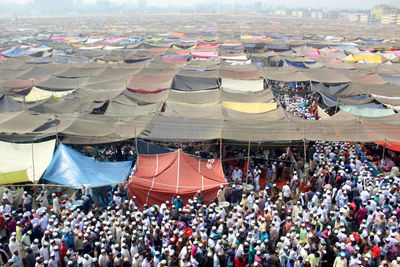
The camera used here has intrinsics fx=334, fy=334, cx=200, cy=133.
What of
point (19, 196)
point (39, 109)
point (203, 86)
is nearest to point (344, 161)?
point (203, 86)

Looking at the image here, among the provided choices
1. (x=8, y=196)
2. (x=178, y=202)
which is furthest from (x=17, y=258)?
(x=178, y=202)

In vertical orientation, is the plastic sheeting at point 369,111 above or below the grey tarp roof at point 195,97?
below

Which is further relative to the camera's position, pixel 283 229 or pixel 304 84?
pixel 304 84

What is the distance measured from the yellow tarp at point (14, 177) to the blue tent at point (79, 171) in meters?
0.62

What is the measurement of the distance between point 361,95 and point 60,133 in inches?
625

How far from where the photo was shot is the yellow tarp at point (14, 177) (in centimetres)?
1051

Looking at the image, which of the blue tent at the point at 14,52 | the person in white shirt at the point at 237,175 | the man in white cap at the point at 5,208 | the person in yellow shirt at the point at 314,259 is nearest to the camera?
the person in yellow shirt at the point at 314,259

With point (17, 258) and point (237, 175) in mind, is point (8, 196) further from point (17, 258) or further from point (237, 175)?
point (237, 175)

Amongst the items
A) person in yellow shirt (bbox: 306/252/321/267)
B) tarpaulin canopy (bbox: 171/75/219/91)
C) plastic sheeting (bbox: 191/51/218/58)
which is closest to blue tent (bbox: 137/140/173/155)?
person in yellow shirt (bbox: 306/252/321/267)

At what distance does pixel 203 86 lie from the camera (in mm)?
20219

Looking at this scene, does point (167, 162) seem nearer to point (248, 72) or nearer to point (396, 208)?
point (396, 208)

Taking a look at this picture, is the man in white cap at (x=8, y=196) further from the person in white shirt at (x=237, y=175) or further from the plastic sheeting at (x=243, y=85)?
the plastic sheeting at (x=243, y=85)

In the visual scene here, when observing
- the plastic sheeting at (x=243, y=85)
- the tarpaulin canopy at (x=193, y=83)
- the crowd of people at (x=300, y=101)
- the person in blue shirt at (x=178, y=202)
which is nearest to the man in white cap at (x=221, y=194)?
the person in blue shirt at (x=178, y=202)

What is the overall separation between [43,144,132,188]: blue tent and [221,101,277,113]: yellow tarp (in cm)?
620
